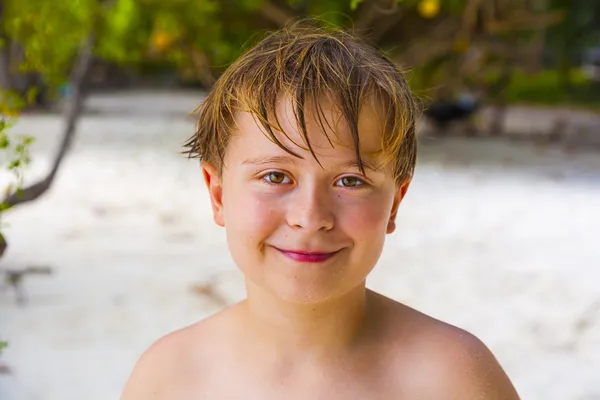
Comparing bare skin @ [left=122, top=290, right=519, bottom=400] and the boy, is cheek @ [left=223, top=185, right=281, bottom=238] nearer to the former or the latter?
the boy

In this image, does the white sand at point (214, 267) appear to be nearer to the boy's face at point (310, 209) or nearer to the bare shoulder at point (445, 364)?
the bare shoulder at point (445, 364)

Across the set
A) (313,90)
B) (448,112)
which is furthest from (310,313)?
(448,112)

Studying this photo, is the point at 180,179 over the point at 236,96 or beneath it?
beneath

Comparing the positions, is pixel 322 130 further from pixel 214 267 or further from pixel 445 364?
pixel 214 267

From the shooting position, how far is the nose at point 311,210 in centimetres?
112

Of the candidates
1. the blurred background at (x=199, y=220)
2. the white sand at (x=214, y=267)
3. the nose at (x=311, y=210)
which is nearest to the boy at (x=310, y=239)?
the nose at (x=311, y=210)

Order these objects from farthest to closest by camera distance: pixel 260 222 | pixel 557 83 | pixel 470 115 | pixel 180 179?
pixel 557 83
pixel 470 115
pixel 180 179
pixel 260 222

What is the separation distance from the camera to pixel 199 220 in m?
4.66

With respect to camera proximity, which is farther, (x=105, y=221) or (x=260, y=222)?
(x=105, y=221)

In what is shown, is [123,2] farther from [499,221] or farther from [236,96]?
[236,96]

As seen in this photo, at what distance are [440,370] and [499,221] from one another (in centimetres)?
357

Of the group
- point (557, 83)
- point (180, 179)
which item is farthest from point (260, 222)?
point (557, 83)

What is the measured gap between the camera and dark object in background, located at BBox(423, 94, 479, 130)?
9.27 meters

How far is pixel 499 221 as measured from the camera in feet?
15.3
